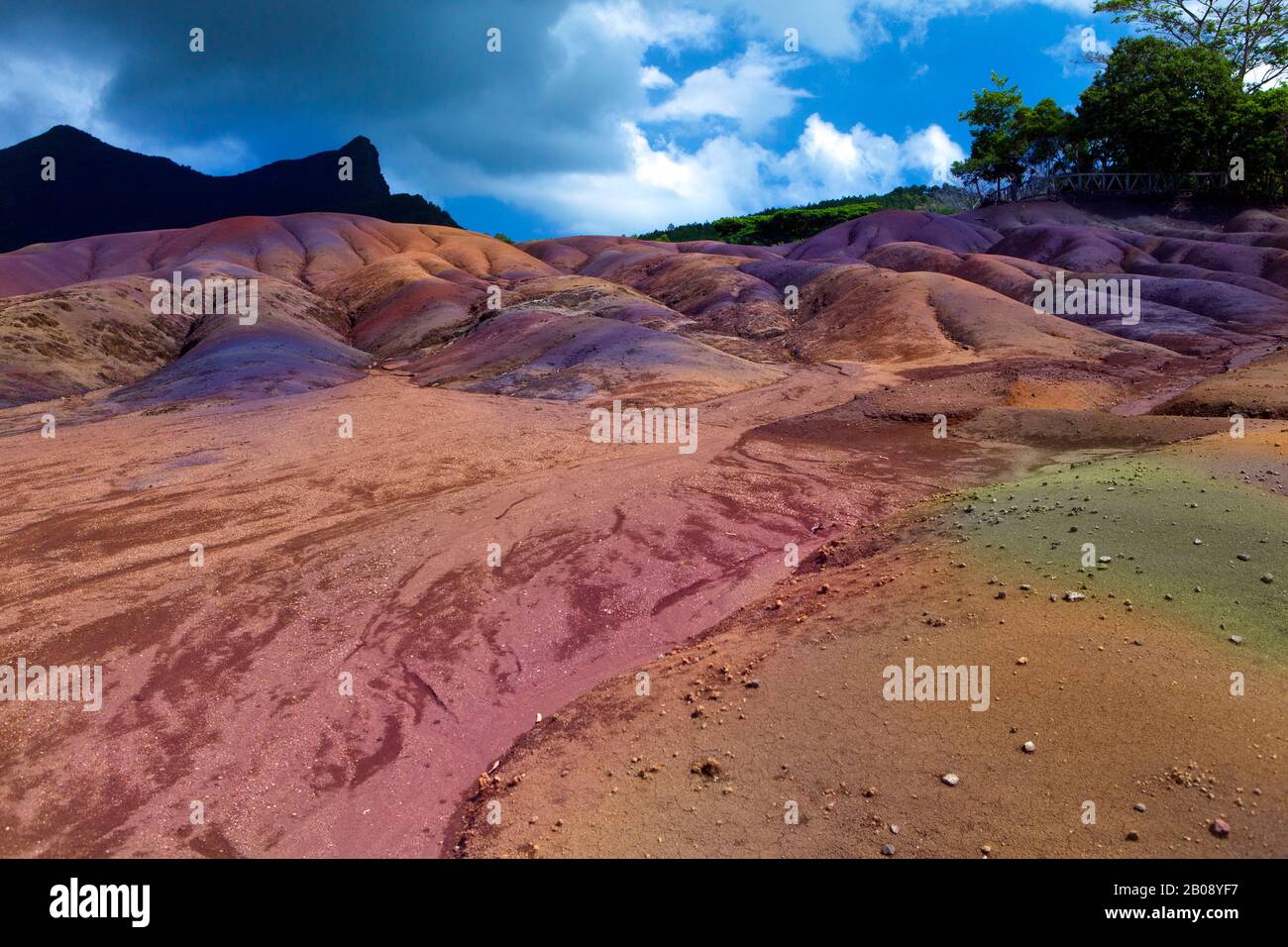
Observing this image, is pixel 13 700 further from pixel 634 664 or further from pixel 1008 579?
pixel 1008 579

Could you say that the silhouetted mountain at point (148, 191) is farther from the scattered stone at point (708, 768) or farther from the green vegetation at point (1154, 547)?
the scattered stone at point (708, 768)

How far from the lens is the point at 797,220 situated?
72.2 metres

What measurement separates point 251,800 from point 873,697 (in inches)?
192

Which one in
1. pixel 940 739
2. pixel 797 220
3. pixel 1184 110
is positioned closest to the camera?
pixel 940 739

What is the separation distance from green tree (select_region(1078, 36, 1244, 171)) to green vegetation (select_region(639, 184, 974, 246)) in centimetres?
1849

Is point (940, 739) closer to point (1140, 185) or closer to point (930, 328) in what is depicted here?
point (930, 328)

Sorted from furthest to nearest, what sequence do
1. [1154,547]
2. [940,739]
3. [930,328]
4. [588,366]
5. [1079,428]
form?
1. [930,328]
2. [588,366]
3. [1079,428]
4. [1154,547]
5. [940,739]

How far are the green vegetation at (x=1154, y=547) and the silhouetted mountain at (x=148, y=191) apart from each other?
99.8 meters

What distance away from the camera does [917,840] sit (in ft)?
12.5

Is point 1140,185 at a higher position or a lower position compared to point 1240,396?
higher

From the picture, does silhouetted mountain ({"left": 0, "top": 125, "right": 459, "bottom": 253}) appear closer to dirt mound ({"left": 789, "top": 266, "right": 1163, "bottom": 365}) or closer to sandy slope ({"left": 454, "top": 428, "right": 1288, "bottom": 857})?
dirt mound ({"left": 789, "top": 266, "right": 1163, "bottom": 365})

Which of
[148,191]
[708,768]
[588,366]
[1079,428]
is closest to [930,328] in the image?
[1079,428]

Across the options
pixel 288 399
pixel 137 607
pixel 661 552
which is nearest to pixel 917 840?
pixel 661 552

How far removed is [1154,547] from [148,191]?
391ft
